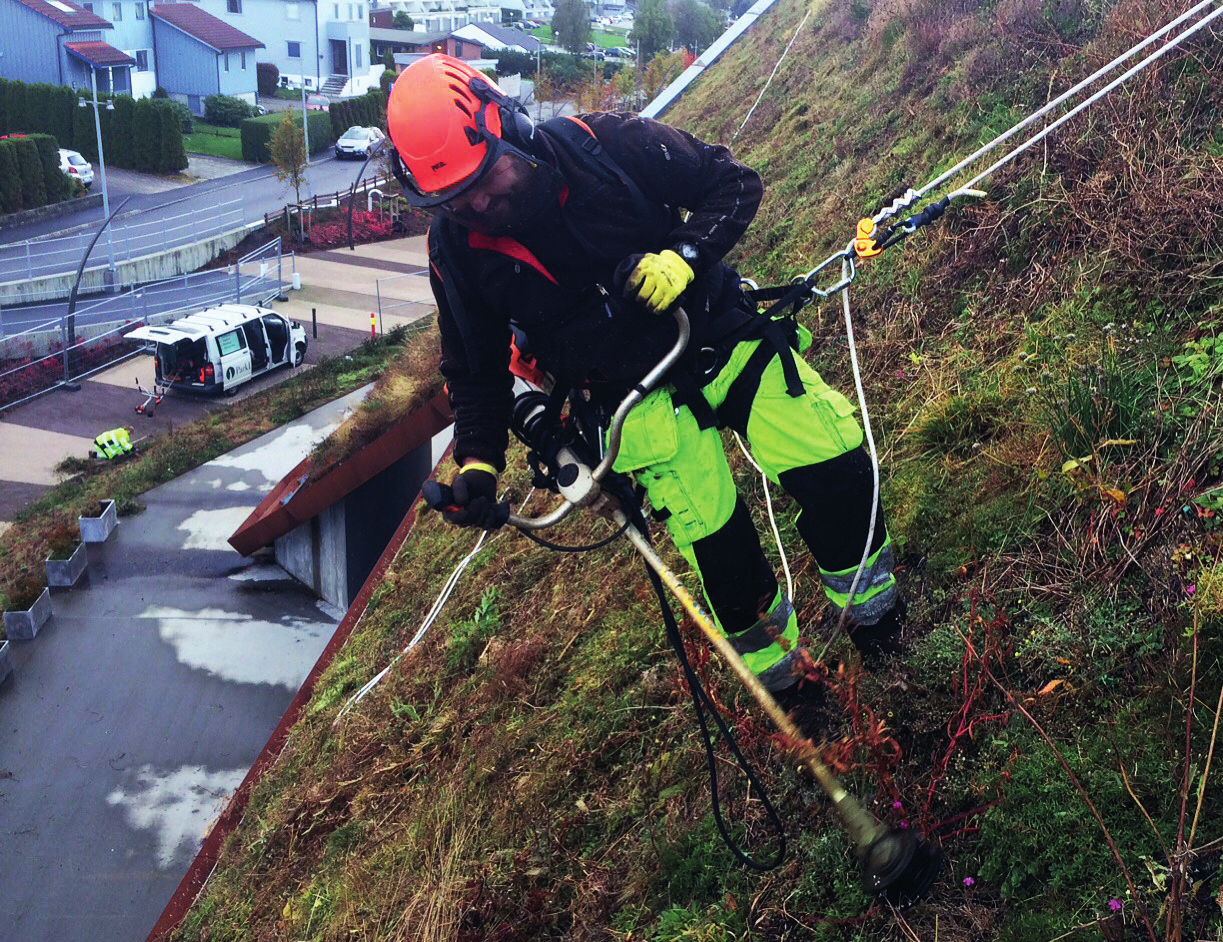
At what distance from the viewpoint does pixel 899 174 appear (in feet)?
23.6

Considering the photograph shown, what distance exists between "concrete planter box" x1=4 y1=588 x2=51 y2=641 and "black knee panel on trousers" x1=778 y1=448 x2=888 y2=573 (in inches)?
369

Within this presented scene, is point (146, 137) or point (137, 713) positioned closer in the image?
point (137, 713)

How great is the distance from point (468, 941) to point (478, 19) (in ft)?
265

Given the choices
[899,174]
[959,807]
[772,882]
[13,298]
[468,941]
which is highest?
[899,174]

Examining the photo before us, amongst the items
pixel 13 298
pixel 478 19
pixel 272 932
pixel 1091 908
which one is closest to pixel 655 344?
pixel 1091 908

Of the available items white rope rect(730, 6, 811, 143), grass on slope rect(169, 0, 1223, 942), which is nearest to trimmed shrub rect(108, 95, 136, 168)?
white rope rect(730, 6, 811, 143)

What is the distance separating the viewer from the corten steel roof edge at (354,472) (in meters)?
10.1

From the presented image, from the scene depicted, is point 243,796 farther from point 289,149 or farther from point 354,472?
point 289,149

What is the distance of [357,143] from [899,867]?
136ft

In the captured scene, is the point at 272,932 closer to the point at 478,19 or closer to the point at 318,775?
the point at 318,775

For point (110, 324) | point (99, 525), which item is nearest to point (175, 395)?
point (110, 324)

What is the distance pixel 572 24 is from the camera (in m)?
58.8

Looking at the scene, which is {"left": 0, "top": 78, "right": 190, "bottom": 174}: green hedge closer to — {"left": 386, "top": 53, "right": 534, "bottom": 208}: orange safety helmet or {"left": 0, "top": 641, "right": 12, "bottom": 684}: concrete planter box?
{"left": 0, "top": 641, "right": 12, "bottom": 684}: concrete planter box

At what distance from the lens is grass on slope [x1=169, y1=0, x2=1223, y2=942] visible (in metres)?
2.74
